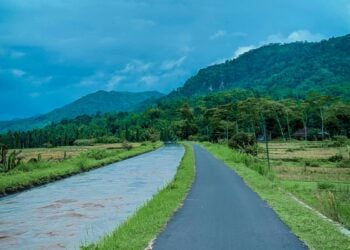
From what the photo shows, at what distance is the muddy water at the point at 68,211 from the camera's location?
Answer: 38.4 feet

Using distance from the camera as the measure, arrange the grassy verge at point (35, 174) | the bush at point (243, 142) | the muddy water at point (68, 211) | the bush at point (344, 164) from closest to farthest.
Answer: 1. the muddy water at point (68, 211)
2. the grassy verge at point (35, 174)
3. the bush at point (344, 164)
4. the bush at point (243, 142)

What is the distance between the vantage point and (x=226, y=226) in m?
11.5

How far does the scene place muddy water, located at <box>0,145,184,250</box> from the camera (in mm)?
11703

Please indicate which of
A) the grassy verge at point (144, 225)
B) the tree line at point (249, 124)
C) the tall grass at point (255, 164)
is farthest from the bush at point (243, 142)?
the grassy verge at point (144, 225)

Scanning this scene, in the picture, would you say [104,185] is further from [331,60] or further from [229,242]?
[331,60]

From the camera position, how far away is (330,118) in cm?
10119

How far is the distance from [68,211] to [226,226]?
277 inches

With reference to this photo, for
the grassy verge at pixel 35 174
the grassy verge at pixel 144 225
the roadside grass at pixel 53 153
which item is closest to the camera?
the grassy verge at pixel 144 225

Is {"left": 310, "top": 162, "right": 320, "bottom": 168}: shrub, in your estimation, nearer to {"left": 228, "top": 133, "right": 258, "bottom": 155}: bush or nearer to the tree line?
{"left": 228, "top": 133, "right": 258, "bottom": 155}: bush

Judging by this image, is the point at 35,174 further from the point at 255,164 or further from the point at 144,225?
the point at 144,225

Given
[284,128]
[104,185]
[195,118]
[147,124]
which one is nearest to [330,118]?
[284,128]

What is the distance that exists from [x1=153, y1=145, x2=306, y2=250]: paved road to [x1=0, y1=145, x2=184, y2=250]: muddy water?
85.6 inches

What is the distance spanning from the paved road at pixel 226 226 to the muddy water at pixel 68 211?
217cm

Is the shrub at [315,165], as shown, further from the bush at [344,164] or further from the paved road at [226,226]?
Result: the paved road at [226,226]
